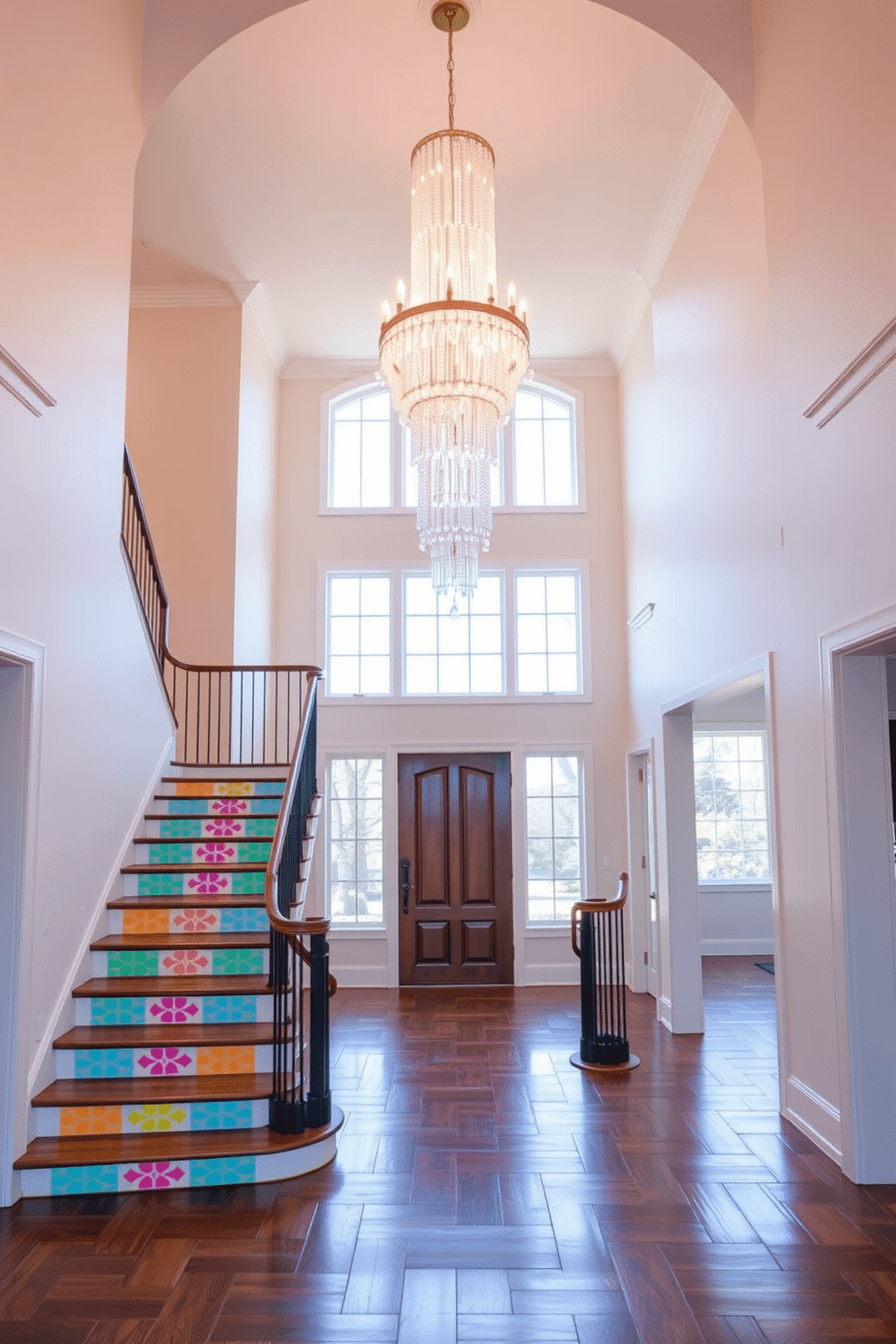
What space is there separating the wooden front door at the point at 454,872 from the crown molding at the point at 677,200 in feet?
13.6

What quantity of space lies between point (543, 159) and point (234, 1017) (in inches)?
235

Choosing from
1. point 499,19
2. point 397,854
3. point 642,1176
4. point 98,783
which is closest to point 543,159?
point 499,19

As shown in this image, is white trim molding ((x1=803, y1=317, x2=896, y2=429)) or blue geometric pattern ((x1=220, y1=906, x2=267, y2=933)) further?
blue geometric pattern ((x1=220, y1=906, x2=267, y2=933))

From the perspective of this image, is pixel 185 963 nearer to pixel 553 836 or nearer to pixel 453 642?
pixel 553 836

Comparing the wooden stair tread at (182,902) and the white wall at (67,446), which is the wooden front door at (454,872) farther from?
the white wall at (67,446)

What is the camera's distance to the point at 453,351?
4957 mm

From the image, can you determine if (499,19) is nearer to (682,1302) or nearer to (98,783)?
(98,783)

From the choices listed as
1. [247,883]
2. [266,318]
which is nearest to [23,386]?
[247,883]

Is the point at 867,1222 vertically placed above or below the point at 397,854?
below

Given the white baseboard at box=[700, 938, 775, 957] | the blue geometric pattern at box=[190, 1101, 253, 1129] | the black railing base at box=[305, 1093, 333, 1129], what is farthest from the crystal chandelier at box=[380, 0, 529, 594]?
the white baseboard at box=[700, 938, 775, 957]

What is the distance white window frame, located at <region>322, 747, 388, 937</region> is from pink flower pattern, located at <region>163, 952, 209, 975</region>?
159 inches

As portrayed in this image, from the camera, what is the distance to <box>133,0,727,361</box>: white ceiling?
19.7 ft

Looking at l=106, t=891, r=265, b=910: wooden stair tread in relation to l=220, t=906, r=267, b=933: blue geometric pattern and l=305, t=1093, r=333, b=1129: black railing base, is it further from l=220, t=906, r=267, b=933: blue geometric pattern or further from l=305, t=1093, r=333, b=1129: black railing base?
l=305, t=1093, r=333, b=1129: black railing base

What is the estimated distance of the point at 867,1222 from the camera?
3.69 m
